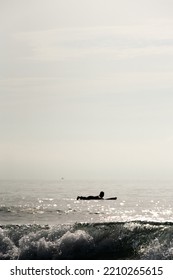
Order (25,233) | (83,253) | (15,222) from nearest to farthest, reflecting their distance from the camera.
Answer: (83,253)
(25,233)
(15,222)

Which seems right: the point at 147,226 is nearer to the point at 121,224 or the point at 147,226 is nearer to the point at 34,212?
the point at 121,224

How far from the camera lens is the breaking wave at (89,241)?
3070 cm

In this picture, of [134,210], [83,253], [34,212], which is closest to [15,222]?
[34,212]

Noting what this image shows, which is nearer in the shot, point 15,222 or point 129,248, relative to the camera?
point 129,248

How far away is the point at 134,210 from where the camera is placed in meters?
69.0

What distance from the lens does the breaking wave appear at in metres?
30.7

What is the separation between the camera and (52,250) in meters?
31.2

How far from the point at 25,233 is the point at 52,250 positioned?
10.2 ft

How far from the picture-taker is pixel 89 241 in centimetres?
3209
